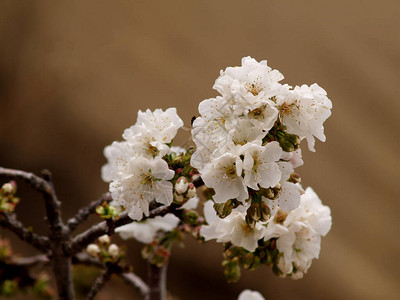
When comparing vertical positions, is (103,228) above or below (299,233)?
above

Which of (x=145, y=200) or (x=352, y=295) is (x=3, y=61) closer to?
(x=145, y=200)

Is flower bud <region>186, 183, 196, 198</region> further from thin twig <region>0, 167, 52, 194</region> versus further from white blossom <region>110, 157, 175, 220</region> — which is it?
thin twig <region>0, 167, 52, 194</region>

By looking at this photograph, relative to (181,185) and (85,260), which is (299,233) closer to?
(181,185)

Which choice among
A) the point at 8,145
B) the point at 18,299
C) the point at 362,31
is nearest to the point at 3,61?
the point at 8,145

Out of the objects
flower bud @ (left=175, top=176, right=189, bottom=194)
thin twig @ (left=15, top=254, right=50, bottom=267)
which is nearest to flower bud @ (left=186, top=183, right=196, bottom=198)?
flower bud @ (left=175, top=176, right=189, bottom=194)

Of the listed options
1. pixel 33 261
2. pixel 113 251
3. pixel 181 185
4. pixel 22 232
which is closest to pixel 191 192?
pixel 181 185

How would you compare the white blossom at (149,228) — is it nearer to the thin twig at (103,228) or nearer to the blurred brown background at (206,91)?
the thin twig at (103,228)

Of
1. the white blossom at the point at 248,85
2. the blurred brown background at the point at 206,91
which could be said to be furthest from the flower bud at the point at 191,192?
the blurred brown background at the point at 206,91

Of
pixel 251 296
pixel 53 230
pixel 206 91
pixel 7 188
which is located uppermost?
pixel 206 91
